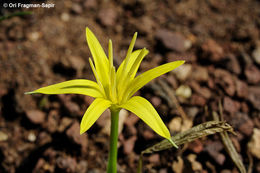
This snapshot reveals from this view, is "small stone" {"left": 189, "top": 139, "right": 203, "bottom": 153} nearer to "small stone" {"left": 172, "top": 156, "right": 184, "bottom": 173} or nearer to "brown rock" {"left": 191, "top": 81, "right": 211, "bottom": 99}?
"small stone" {"left": 172, "top": 156, "right": 184, "bottom": 173}

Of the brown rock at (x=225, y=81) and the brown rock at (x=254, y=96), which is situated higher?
the brown rock at (x=225, y=81)

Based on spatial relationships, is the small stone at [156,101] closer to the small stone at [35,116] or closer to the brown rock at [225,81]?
the brown rock at [225,81]

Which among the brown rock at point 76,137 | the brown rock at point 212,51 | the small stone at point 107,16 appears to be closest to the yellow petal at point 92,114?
the brown rock at point 76,137

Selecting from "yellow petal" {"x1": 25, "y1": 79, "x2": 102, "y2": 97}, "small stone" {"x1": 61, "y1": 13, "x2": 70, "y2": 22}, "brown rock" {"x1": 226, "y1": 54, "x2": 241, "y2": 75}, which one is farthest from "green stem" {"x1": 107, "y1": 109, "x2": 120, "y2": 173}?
"small stone" {"x1": 61, "y1": 13, "x2": 70, "y2": 22}

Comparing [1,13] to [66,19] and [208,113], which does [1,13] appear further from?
[208,113]

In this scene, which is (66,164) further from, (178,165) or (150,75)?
(150,75)

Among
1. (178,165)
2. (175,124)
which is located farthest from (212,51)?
(178,165)
